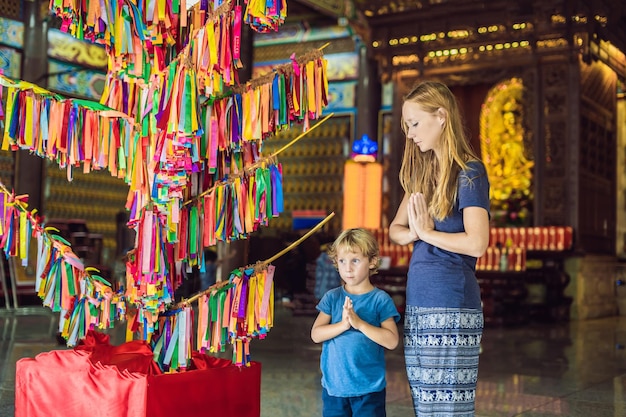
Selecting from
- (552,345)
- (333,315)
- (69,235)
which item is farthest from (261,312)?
(69,235)

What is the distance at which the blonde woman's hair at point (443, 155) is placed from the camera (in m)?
2.02

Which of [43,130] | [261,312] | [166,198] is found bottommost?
[261,312]

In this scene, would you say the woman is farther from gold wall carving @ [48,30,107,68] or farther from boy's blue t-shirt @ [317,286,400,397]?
gold wall carving @ [48,30,107,68]

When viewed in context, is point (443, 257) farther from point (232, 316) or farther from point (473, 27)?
point (473, 27)

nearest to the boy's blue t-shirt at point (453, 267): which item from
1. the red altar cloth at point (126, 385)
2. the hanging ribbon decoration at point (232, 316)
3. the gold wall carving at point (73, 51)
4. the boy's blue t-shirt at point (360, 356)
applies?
the boy's blue t-shirt at point (360, 356)


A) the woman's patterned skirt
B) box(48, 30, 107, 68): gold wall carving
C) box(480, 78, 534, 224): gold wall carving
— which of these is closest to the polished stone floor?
the woman's patterned skirt

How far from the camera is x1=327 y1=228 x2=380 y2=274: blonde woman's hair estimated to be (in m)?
2.27

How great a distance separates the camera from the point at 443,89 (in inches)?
80.9

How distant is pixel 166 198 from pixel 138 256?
22 cm

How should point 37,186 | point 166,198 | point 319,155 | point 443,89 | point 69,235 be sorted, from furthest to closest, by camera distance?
point 319,155, point 37,186, point 69,235, point 166,198, point 443,89

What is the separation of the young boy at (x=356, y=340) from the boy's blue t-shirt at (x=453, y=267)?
24 cm

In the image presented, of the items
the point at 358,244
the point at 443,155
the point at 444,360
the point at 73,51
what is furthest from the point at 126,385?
the point at 73,51

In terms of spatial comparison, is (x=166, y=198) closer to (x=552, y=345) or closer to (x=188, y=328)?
(x=188, y=328)

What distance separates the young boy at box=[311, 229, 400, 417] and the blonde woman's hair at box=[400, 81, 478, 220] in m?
0.30
